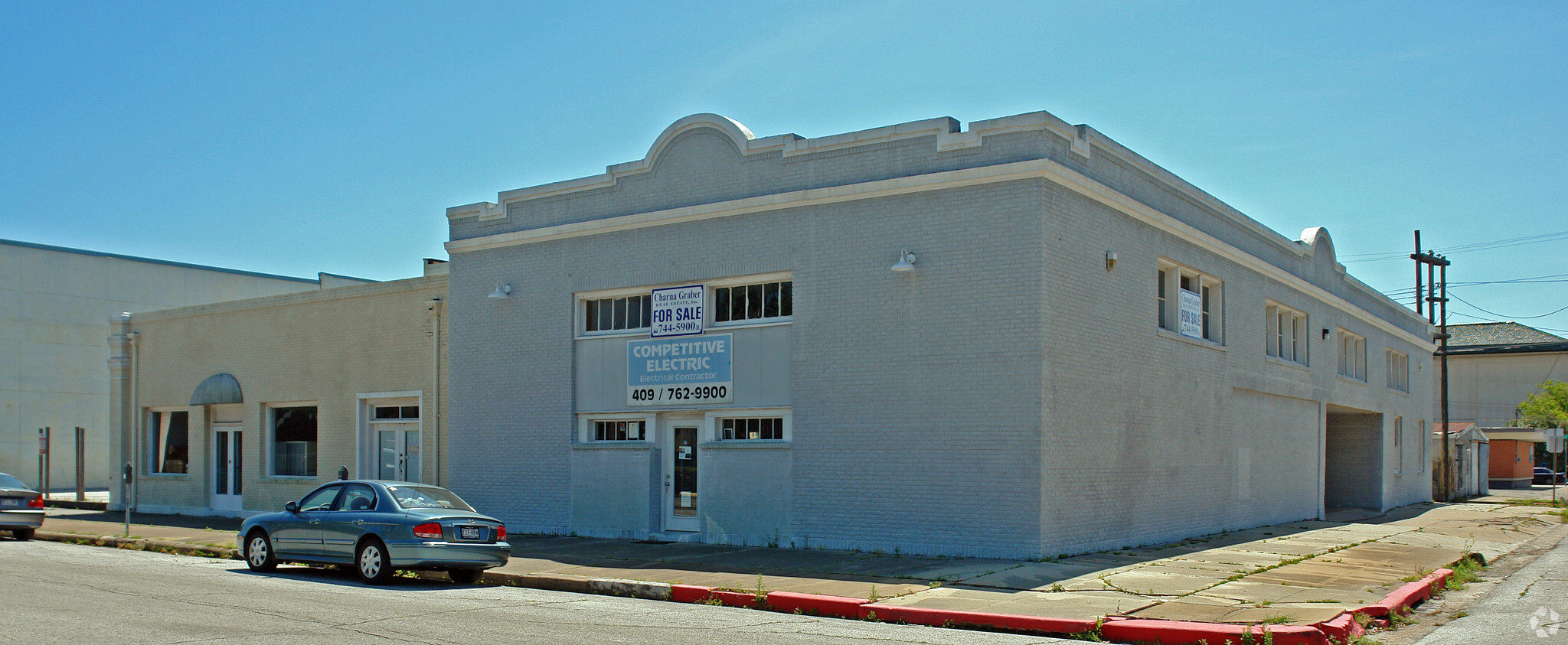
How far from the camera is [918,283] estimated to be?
16281mm

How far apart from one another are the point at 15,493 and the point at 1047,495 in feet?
62.2

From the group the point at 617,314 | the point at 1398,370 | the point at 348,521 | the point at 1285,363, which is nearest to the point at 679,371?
the point at 617,314

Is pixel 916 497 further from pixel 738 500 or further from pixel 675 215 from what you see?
pixel 675 215

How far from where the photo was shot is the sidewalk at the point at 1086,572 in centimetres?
1155

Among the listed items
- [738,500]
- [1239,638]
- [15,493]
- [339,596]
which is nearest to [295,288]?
[15,493]

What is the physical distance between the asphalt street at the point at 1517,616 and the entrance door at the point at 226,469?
23555 millimetres

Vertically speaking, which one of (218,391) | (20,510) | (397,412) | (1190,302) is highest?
(1190,302)

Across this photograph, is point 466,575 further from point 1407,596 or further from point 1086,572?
point 1407,596

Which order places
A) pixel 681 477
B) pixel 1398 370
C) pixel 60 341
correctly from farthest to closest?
pixel 60 341 → pixel 1398 370 → pixel 681 477

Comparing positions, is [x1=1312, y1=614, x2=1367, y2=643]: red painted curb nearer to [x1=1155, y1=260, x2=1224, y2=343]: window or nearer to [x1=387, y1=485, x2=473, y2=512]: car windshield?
[x1=1155, y1=260, x2=1224, y2=343]: window

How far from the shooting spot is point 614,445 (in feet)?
63.3

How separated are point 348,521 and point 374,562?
66 cm

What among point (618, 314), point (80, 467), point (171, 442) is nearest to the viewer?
point (618, 314)

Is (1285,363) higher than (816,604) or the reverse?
higher
